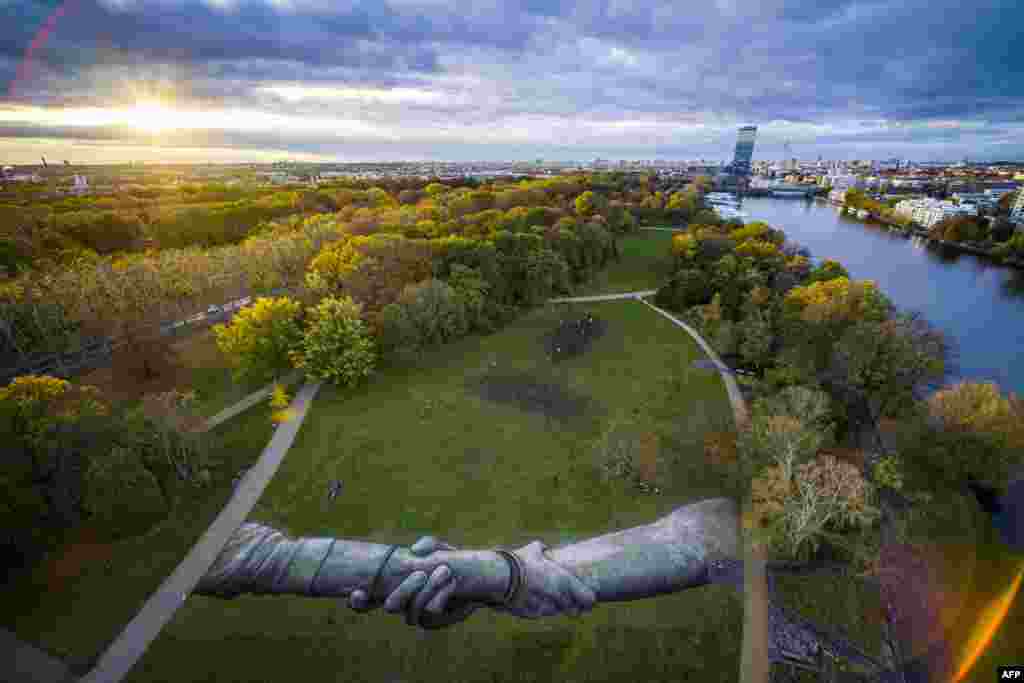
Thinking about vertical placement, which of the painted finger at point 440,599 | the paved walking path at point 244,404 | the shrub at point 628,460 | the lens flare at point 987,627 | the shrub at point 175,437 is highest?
the shrub at point 175,437

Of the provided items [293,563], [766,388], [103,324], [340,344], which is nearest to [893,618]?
[766,388]

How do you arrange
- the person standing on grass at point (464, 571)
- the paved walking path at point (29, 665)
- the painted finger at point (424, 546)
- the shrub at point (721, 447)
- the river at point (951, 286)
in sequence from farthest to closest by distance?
1. the river at point (951, 286)
2. the shrub at point (721, 447)
3. the painted finger at point (424, 546)
4. the person standing on grass at point (464, 571)
5. the paved walking path at point (29, 665)

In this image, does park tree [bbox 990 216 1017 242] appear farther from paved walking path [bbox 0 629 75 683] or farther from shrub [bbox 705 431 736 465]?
paved walking path [bbox 0 629 75 683]

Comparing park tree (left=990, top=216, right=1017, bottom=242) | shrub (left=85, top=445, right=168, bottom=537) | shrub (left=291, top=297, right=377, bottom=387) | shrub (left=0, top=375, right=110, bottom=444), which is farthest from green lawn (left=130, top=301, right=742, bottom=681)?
park tree (left=990, top=216, right=1017, bottom=242)

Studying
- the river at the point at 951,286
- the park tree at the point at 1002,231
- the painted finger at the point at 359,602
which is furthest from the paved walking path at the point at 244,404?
the park tree at the point at 1002,231

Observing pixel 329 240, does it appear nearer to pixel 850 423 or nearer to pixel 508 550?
pixel 508 550

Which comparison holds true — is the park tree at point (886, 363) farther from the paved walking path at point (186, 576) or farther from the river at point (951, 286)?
the paved walking path at point (186, 576)

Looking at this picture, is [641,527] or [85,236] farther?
[85,236]

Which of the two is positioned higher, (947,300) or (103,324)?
(103,324)
